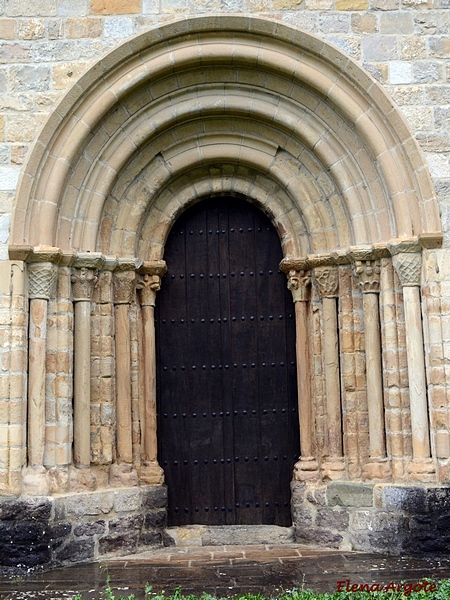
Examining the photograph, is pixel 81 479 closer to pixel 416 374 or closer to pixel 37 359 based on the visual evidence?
pixel 37 359

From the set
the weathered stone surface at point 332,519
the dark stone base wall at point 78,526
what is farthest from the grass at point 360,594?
the weathered stone surface at point 332,519

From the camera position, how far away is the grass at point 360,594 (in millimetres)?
4766

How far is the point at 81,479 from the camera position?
22.0 ft

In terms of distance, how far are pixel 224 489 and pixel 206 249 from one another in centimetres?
236

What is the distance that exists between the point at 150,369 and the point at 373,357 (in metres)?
2.08

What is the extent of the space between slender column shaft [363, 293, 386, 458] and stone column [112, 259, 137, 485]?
2.18 metres

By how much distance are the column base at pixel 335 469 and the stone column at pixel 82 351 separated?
215cm

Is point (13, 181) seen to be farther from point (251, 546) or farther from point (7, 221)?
point (251, 546)

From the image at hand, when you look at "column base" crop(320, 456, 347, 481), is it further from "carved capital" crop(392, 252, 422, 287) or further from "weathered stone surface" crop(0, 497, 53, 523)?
"weathered stone surface" crop(0, 497, 53, 523)

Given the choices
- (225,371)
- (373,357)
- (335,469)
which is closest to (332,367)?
(373,357)

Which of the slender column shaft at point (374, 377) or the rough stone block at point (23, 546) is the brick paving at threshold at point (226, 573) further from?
the slender column shaft at point (374, 377)

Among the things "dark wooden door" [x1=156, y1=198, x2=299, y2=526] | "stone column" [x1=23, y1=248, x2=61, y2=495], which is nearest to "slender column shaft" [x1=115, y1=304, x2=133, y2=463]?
"dark wooden door" [x1=156, y1=198, x2=299, y2=526]

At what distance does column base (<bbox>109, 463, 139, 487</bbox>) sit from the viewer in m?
6.94

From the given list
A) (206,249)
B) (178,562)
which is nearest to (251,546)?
(178,562)
